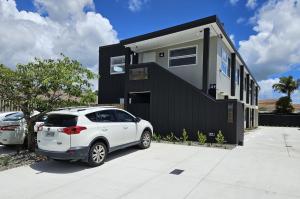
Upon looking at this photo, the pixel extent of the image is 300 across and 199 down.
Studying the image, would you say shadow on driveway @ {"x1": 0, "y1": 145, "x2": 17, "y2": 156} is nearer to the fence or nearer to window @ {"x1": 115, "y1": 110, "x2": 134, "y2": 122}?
window @ {"x1": 115, "y1": 110, "x2": 134, "y2": 122}

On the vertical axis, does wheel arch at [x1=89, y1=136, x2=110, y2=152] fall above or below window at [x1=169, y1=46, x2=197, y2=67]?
below

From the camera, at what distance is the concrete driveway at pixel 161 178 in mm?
4707

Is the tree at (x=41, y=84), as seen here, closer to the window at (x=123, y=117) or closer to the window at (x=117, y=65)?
the window at (x=123, y=117)

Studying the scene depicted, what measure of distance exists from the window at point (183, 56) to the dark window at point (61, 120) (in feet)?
29.2

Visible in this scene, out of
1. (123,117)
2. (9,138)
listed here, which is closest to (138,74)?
(123,117)

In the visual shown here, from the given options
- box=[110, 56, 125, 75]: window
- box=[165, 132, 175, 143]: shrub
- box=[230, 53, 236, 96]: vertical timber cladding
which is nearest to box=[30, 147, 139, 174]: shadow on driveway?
box=[165, 132, 175, 143]: shrub

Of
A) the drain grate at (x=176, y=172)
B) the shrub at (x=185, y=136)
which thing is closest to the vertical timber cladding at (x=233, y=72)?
the shrub at (x=185, y=136)

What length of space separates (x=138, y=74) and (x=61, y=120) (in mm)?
7112

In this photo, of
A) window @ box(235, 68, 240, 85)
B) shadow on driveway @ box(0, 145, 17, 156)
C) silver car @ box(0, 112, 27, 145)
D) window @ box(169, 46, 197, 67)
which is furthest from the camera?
window @ box(235, 68, 240, 85)

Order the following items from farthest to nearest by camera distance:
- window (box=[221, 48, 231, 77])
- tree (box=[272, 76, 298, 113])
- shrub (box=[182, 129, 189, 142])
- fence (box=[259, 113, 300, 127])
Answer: tree (box=[272, 76, 298, 113]), fence (box=[259, 113, 300, 127]), window (box=[221, 48, 231, 77]), shrub (box=[182, 129, 189, 142])

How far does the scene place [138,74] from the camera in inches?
512

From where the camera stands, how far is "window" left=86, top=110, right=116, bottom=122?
676 cm

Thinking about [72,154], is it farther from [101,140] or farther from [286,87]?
[286,87]

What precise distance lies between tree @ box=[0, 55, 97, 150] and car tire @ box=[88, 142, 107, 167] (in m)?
2.63
